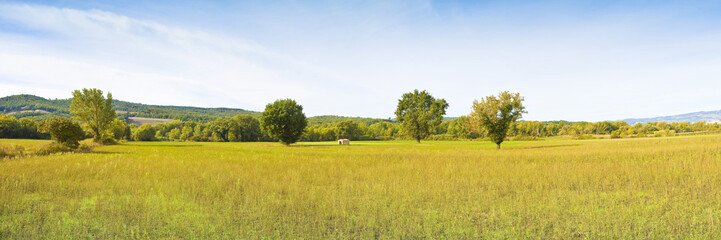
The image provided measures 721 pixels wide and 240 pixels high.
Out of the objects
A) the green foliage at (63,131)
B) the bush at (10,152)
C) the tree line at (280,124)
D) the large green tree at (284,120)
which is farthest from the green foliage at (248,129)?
the bush at (10,152)

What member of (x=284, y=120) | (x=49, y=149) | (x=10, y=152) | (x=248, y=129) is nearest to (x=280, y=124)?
(x=284, y=120)

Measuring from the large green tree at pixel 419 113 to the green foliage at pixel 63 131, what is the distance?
149ft

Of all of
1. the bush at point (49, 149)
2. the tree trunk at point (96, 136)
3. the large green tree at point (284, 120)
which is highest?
the large green tree at point (284, 120)

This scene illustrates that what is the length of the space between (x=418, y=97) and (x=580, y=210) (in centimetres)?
5610

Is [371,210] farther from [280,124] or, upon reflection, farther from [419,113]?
[419,113]

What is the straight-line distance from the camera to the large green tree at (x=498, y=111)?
114ft

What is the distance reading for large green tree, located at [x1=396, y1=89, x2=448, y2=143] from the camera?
56.7 m

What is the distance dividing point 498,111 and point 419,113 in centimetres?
2292

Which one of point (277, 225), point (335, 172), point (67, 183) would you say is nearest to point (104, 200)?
point (67, 183)

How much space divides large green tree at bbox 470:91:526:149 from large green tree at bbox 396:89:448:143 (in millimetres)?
20451

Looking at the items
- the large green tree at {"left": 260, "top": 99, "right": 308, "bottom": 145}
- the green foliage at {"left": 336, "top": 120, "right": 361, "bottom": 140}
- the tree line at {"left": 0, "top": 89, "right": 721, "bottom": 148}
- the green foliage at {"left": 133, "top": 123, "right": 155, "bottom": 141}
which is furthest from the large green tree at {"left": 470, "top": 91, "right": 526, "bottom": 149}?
the green foliage at {"left": 133, "top": 123, "right": 155, "bottom": 141}

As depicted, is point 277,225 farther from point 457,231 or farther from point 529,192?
point 529,192

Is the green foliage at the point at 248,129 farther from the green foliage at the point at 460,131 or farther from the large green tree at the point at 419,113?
the green foliage at the point at 460,131

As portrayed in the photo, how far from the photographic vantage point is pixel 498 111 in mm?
35125
